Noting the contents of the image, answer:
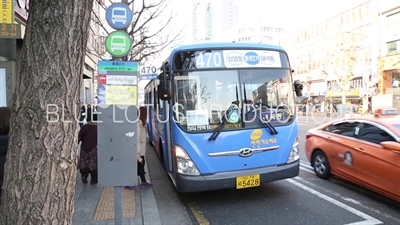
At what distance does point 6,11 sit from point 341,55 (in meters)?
38.6

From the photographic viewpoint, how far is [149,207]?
5.28 meters

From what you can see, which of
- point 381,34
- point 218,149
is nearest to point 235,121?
point 218,149

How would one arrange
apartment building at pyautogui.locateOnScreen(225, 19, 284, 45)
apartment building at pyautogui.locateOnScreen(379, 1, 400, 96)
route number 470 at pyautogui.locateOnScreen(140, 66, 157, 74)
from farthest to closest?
apartment building at pyautogui.locateOnScreen(225, 19, 284, 45) → apartment building at pyautogui.locateOnScreen(379, 1, 400, 96) → route number 470 at pyautogui.locateOnScreen(140, 66, 157, 74)

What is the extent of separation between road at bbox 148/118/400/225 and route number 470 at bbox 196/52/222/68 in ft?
8.15

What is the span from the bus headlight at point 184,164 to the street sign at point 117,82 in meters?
1.42

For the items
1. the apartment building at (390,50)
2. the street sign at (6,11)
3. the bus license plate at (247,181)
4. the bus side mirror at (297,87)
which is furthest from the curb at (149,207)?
the apartment building at (390,50)

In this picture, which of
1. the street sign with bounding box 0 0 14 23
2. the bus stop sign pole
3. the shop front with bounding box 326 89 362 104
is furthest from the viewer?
the shop front with bounding box 326 89 362 104

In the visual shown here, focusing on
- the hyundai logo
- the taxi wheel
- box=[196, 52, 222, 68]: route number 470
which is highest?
box=[196, 52, 222, 68]: route number 470

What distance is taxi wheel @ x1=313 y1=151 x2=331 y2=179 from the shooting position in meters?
6.87

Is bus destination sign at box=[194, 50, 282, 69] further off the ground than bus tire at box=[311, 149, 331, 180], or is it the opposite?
bus destination sign at box=[194, 50, 282, 69]

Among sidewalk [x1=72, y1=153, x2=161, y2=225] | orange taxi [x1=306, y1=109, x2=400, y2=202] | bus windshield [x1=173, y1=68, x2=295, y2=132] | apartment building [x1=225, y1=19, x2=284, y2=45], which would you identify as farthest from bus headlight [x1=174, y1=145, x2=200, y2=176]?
apartment building [x1=225, y1=19, x2=284, y2=45]

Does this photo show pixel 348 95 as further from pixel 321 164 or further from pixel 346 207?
pixel 346 207

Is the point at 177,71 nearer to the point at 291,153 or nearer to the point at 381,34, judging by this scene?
the point at 291,153

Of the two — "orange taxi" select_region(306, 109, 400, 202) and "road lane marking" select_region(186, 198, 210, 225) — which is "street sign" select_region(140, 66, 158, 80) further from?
"road lane marking" select_region(186, 198, 210, 225)
